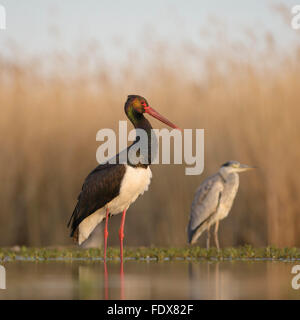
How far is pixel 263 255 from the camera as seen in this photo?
892 cm

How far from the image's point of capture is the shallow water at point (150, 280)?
5820mm

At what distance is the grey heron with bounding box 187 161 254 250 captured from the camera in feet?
31.8

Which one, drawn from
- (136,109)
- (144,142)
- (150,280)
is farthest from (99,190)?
(150,280)

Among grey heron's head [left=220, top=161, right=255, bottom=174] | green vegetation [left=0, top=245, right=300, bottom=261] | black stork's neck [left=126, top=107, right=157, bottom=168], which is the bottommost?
green vegetation [left=0, top=245, right=300, bottom=261]

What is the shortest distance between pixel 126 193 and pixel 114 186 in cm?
16

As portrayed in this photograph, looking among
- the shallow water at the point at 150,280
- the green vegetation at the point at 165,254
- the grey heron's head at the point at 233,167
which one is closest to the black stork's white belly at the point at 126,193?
the shallow water at the point at 150,280

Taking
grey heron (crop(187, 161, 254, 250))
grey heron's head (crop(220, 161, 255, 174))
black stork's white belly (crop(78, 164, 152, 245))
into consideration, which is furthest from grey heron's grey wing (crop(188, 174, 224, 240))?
black stork's white belly (crop(78, 164, 152, 245))

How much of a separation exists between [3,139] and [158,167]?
227 centimetres

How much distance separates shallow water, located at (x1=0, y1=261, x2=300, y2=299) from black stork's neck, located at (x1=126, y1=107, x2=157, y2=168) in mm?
1171

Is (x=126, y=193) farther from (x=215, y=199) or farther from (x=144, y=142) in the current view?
(x=215, y=199)

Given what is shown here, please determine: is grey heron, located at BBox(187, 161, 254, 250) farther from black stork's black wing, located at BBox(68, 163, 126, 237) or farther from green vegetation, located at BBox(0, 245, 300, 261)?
black stork's black wing, located at BBox(68, 163, 126, 237)

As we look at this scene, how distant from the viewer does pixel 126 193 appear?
8.38 m
